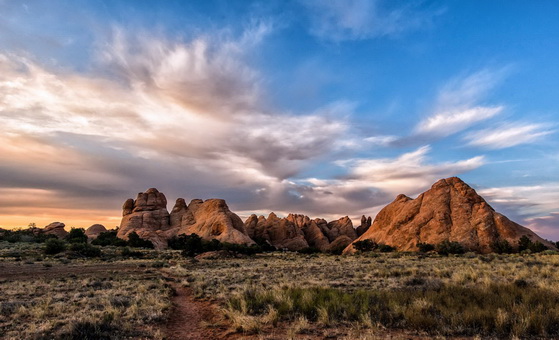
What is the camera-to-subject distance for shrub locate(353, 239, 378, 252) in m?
70.1

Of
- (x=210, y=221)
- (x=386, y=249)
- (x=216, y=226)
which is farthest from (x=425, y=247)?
(x=210, y=221)

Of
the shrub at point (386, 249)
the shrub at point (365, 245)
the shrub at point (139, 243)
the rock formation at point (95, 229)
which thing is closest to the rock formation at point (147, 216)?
the shrub at point (139, 243)

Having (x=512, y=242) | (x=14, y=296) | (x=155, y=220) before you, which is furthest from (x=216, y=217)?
(x=14, y=296)

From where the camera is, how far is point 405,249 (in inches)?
2527

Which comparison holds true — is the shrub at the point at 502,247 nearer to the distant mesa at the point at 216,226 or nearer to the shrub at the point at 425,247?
the shrub at the point at 425,247

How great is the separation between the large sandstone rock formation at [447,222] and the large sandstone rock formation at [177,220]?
36911mm

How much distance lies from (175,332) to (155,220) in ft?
332

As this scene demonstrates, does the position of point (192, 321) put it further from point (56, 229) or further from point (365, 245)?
point (56, 229)

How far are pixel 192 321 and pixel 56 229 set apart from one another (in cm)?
12477

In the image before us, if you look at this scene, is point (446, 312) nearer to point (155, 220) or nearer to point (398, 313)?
point (398, 313)

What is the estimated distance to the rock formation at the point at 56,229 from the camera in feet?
352

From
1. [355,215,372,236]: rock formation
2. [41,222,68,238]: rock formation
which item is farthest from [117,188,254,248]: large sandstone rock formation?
[355,215,372,236]: rock formation

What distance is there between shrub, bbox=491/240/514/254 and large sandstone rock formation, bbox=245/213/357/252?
2035 inches

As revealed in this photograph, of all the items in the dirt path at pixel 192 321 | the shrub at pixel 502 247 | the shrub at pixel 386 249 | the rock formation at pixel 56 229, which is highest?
the rock formation at pixel 56 229
